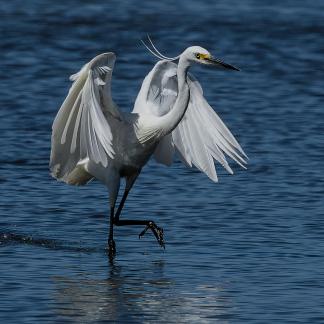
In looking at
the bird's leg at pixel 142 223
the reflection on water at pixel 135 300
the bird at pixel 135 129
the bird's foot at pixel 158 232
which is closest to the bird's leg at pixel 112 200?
the bird at pixel 135 129

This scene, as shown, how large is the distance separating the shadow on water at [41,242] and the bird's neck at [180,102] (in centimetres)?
130

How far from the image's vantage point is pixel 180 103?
1129cm

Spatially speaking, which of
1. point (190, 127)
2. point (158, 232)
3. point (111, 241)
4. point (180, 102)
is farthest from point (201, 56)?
point (111, 241)

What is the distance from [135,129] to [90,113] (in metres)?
0.99

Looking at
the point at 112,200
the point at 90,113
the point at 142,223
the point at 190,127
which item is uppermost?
the point at 90,113

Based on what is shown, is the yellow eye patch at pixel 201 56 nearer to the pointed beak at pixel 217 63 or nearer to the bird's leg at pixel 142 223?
the pointed beak at pixel 217 63

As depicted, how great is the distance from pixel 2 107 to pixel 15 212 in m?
5.80

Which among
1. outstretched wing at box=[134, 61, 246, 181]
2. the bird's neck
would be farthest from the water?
the bird's neck

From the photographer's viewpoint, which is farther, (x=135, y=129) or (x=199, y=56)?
(x=135, y=129)

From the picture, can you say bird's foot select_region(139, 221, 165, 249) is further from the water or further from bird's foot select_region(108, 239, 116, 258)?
bird's foot select_region(108, 239, 116, 258)

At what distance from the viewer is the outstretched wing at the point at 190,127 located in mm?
11875

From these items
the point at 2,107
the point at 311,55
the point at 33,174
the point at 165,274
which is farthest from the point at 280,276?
the point at 311,55

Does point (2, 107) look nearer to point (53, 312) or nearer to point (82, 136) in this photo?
point (82, 136)

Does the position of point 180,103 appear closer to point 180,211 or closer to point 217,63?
point 217,63
